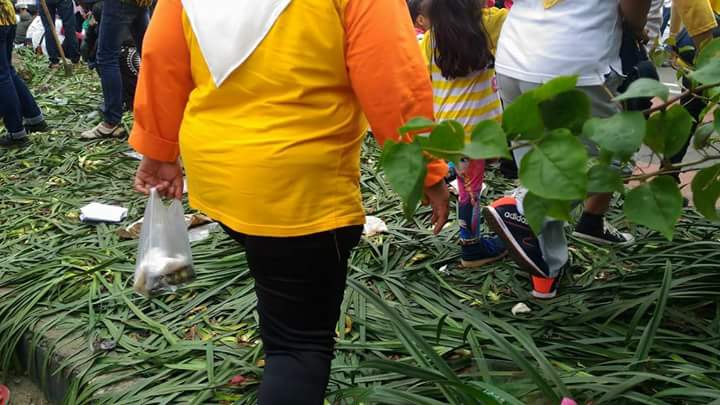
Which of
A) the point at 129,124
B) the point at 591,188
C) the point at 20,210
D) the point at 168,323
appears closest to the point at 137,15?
the point at 129,124

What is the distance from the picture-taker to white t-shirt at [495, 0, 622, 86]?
217 centimetres

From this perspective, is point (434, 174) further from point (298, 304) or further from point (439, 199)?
point (298, 304)

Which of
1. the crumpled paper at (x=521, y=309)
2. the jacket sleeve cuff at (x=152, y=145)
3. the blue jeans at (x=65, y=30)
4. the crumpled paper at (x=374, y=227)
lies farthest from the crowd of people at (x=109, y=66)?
the crumpled paper at (x=521, y=309)

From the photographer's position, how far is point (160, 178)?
76.1 inches

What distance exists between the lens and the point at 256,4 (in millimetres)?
1431

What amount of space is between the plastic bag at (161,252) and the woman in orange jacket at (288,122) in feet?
1.10

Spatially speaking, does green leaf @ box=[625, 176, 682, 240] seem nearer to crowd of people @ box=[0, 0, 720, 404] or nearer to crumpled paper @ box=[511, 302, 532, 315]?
crowd of people @ box=[0, 0, 720, 404]

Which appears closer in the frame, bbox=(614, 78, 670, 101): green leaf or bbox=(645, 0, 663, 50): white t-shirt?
bbox=(614, 78, 670, 101): green leaf

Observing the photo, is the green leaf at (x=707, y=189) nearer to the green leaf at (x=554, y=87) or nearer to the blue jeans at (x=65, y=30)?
the green leaf at (x=554, y=87)

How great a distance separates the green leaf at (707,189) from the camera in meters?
1.01

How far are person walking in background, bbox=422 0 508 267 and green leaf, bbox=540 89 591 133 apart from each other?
178cm

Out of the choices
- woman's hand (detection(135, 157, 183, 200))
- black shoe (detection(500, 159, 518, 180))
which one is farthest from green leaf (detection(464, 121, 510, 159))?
black shoe (detection(500, 159, 518, 180))

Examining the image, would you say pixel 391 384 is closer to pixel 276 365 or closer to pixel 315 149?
pixel 276 365

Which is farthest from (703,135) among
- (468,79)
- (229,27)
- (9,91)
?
(9,91)
